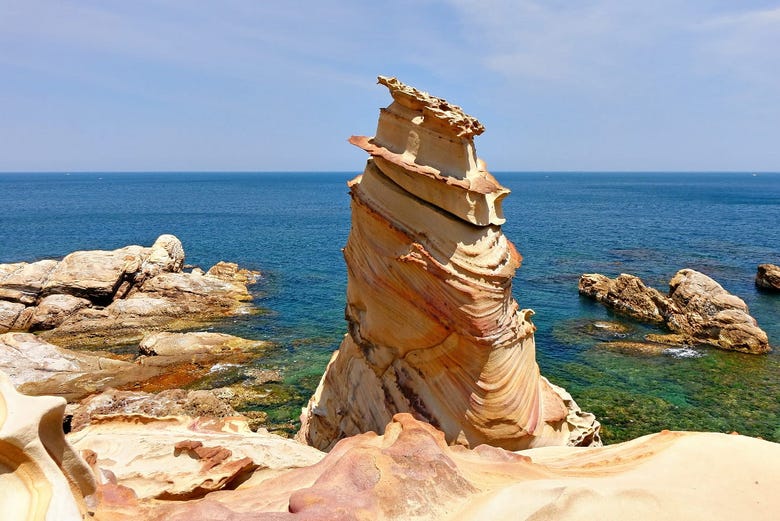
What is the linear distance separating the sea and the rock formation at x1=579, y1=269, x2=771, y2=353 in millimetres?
747

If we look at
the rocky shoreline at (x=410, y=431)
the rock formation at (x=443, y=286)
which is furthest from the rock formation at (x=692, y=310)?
the rock formation at (x=443, y=286)

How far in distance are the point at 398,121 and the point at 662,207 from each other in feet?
311

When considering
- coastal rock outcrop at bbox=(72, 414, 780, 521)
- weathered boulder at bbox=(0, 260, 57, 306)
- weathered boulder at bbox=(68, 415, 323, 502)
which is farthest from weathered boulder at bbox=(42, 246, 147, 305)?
coastal rock outcrop at bbox=(72, 414, 780, 521)

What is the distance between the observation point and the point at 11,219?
225 ft

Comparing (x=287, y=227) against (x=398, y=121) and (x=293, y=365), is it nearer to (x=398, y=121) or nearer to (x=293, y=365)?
(x=293, y=365)

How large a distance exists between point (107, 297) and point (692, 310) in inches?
1171

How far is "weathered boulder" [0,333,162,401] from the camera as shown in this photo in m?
17.3

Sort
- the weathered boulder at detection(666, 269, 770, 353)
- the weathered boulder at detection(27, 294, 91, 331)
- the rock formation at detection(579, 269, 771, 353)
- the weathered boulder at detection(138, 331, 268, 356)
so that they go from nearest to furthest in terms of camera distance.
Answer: the weathered boulder at detection(138, 331, 268, 356), the weathered boulder at detection(666, 269, 770, 353), the rock formation at detection(579, 269, 771, 353), the weathered boulder at detection(27, 294, 91, 331)

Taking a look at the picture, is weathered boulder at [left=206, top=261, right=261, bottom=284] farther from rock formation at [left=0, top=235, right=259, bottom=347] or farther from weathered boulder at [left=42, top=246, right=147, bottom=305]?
weathered boulder at [left=42, top=246, right=147, bottom=305]

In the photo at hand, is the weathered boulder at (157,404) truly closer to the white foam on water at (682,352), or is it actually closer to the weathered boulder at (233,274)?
the white foam on water at (682,352)

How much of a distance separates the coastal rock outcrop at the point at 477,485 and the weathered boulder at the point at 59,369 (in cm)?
1351

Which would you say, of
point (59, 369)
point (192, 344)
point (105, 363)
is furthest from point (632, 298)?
point (59, 369)

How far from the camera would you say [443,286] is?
8.12 metres

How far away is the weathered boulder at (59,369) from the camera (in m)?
17.3
